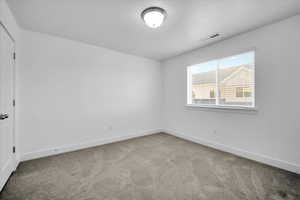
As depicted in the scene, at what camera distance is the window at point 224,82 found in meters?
2.67

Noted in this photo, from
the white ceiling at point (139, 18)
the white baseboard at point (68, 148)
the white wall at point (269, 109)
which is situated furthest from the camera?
the white baseboard at point (68, 148)

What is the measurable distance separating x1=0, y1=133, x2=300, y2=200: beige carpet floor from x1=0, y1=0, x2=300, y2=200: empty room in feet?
0.06

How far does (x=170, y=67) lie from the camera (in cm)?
436

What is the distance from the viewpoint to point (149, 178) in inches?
77.2

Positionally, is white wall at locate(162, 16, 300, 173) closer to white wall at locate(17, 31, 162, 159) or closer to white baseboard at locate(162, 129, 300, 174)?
white baseboard at locate(162, 129, 300, 174)

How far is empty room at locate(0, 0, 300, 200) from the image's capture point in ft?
5.90

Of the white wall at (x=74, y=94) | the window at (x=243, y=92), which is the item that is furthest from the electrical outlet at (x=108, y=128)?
the window at (x=243, y=92)

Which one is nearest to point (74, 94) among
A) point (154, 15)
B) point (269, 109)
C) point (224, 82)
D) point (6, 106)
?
point (6, 106)

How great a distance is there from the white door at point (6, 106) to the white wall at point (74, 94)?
1.38ft

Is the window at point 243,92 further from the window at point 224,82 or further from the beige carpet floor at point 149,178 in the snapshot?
the beige carpet floor at point 149,178

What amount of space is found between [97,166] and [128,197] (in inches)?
39.5

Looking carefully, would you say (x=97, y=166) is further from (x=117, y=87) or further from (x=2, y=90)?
(x=117, y=87)

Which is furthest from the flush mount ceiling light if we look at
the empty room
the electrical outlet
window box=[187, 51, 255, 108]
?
the electrical outlet

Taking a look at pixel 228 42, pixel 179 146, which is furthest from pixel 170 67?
pixel 179 146
